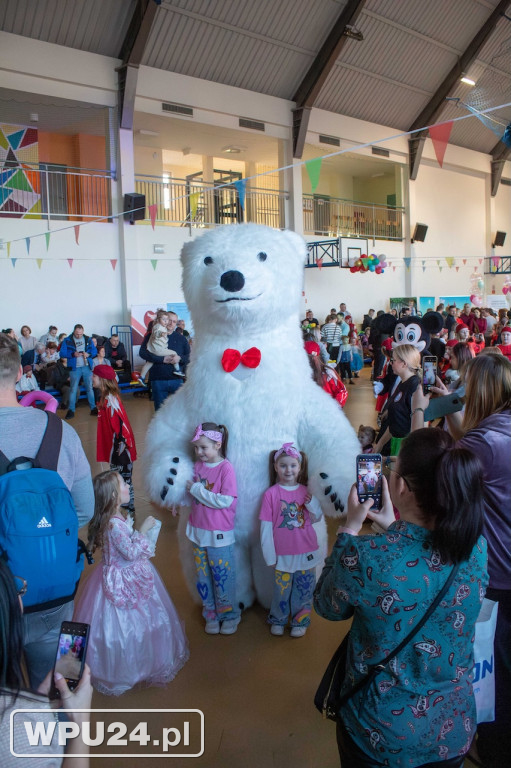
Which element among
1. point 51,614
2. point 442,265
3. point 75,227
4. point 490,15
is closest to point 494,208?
point 442,265

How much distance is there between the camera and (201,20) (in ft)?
38.5

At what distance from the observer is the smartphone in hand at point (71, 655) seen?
1.27 meters

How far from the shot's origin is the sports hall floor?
2203 millimetres

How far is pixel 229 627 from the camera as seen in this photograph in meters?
2.97

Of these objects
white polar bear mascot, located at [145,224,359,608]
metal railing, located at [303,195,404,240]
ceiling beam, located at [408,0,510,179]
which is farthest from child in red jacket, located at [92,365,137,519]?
ceiling beam, located at [408,0,510,179]

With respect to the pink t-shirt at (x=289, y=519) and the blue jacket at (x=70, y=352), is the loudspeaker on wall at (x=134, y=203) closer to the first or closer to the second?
the blue jacket at (x=70, y=352)

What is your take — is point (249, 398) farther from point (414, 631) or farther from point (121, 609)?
point (414, 631)

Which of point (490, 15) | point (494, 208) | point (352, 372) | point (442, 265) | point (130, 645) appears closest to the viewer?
point (130, 645)

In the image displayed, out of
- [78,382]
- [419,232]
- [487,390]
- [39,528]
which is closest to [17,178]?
[78,382]

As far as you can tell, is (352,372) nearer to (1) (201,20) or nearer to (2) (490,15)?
(1) (201,20)

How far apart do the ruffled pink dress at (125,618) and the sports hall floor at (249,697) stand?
9 centimetres

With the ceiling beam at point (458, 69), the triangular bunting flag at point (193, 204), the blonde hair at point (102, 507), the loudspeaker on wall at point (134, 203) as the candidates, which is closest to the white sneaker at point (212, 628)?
the blonde hair at point (102, 507)

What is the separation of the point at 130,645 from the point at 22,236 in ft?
32.7

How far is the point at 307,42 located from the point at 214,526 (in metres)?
13.1
